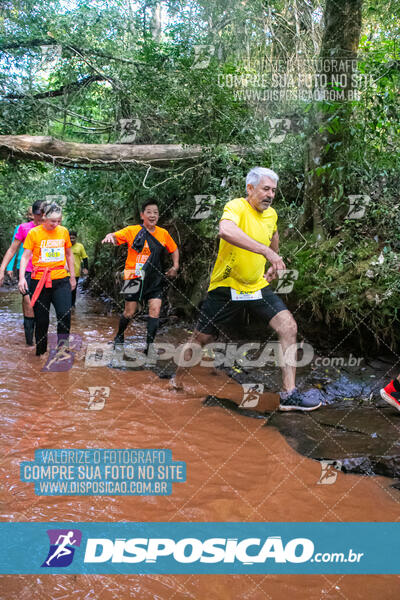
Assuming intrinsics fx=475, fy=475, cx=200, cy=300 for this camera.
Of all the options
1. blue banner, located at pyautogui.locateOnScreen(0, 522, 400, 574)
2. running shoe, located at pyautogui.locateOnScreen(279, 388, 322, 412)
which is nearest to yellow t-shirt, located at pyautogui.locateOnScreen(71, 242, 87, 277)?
running shoe, located at pyautogui.locateOnScreen(279, 388, 322, 412)

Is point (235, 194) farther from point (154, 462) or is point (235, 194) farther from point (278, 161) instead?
point (154, 462)

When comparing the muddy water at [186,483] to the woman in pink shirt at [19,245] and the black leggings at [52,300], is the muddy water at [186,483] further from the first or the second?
the woman in pink shirt at [19,245]

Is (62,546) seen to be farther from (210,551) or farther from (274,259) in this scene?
(274,259)

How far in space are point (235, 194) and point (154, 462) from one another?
192 inches

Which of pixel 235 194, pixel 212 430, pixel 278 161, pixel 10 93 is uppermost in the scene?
pixel 10 93

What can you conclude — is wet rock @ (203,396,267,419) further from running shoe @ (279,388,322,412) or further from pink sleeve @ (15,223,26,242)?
pink sleeve @ (15,223,26,242)

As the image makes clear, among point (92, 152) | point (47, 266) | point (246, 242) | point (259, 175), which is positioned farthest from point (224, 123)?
point (246, 242)

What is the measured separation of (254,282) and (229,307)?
0.34 meters

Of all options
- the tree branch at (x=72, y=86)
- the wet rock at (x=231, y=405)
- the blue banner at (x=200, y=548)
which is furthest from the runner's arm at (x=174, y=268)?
the tree branch at (x=72, y=86)

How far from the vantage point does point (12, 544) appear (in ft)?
8.53

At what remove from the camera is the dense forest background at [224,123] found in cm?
578

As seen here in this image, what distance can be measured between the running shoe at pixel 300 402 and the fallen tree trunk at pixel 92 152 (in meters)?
4.94

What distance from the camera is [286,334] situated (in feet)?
14.3

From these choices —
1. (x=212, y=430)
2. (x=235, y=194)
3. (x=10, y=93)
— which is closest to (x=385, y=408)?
(x=212, y=430)
